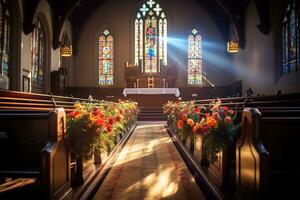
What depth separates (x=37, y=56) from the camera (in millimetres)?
12820

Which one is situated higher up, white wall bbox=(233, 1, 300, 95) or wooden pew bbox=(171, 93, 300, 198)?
A: white wall bbox=(233, 1, 300, 95)

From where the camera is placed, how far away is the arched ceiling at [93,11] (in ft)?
36.7

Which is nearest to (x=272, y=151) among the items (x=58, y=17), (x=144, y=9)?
(x=58, y=17)

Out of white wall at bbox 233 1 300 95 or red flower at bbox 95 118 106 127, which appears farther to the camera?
white wall at bbox 233 1 300 95

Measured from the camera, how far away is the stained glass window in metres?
9.96

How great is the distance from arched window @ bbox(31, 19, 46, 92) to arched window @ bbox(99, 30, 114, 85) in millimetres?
4585

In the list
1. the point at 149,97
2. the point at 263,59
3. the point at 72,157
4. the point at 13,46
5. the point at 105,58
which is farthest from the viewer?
the point at 105,58

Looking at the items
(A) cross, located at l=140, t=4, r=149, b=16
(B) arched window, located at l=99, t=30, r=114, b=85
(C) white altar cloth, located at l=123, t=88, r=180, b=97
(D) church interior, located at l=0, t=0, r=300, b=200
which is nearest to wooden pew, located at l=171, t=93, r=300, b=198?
(D) church interior, located at l=0, t=0, r=300, b=200

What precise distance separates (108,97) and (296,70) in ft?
29.9

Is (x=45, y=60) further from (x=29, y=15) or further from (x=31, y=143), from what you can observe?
(x=31, y=143)

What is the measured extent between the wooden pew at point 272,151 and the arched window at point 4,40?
8.99 m

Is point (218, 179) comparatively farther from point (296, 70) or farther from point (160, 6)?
point (160, 6)

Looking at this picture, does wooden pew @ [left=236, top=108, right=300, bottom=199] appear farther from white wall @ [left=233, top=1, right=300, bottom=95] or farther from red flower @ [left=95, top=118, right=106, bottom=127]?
white wall @ [left=233, top=1, right=300, bottom=95]

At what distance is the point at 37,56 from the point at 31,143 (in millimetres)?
10693
